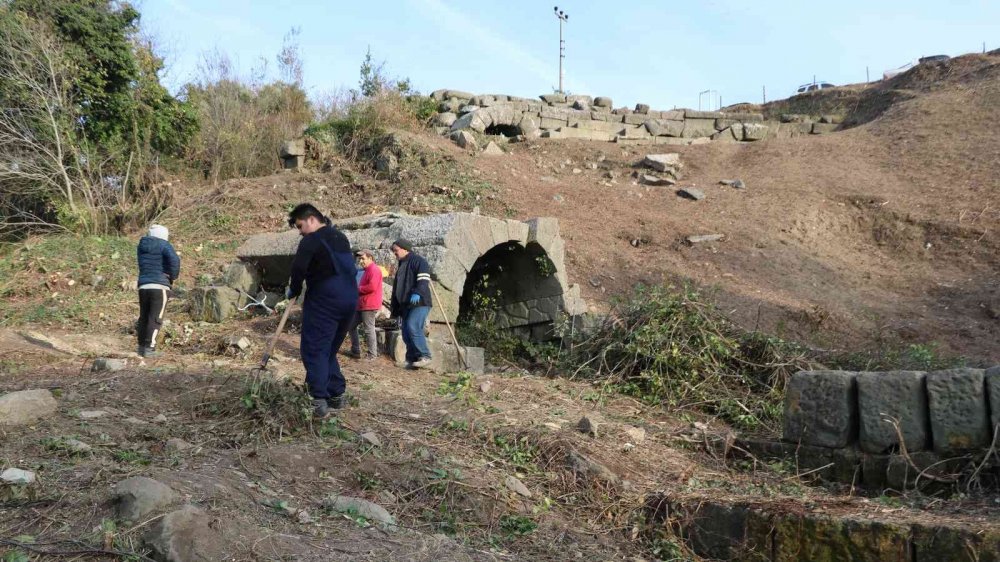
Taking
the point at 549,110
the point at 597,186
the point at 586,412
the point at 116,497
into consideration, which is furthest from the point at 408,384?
the point at 549,110

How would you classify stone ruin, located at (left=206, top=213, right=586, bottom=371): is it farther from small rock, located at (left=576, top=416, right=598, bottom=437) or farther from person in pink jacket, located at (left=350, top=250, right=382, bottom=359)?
small rock, located at (left=576, top=416, right=598, bottom=437)

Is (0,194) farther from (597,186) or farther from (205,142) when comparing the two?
(597,186)

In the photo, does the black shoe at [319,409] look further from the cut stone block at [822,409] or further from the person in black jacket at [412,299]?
the cut stone block at [822,409]

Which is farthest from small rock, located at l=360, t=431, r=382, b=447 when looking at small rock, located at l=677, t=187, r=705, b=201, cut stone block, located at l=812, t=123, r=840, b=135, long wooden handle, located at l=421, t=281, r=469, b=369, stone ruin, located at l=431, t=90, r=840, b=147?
cut stone block, located at l=812, t=123, r=840, b=135

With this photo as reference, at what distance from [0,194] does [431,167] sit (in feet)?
25.5

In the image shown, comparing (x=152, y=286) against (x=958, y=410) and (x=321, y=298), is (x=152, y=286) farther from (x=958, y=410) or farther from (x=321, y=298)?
(x=958, y=410)

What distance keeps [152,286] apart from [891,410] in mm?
6738

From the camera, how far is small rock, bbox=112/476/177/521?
357 cm

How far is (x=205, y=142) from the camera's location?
17391mm

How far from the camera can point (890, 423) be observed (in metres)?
5.12

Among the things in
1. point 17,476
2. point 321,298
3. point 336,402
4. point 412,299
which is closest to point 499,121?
point 412,299

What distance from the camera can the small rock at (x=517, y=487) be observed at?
495 centimetres

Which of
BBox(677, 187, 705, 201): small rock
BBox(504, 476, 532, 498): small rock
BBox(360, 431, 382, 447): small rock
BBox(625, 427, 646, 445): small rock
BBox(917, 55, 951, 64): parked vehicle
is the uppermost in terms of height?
BBox(917, 55, 951, 64): parked vehicle

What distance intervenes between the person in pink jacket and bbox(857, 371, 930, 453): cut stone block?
467cm
